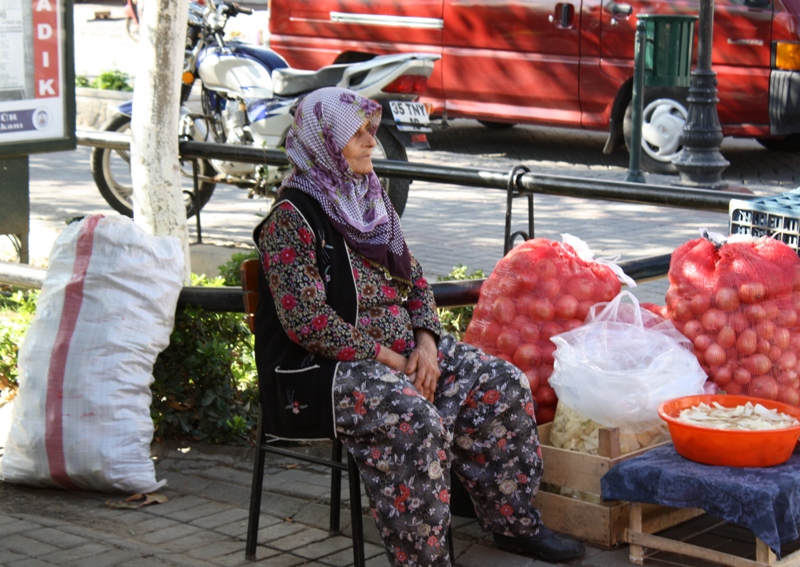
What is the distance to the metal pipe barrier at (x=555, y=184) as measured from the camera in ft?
14.5

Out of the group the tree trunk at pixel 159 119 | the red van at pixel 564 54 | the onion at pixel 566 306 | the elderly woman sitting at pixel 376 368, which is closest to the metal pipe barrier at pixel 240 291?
the onion at pixel 566 306

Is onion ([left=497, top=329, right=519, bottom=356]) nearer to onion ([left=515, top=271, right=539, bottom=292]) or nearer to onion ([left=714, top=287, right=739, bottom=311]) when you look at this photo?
onion ([left=515, top=271, right=539, bottom=292])

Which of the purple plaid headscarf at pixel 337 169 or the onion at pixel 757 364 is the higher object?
the purple plaid headscarf at pixel 337 169

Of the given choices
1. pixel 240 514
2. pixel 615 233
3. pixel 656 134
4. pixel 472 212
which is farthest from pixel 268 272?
pixel 656 134

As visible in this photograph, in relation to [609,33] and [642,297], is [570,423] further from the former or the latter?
[609,33]

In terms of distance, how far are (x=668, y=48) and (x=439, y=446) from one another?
6.88 metres

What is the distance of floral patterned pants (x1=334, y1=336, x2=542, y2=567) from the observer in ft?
10.3

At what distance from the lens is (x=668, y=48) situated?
931 centimetres

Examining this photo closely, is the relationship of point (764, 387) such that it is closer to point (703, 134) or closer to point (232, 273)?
point (232, 273)

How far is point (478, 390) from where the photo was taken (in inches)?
138

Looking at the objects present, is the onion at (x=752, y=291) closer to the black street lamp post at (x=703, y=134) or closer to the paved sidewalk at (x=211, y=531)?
the paved sidewalk at (x=211, y=531)

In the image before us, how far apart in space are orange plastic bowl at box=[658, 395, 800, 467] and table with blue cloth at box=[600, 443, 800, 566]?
2 cm

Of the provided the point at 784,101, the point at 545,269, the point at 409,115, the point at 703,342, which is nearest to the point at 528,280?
the point at 545,269

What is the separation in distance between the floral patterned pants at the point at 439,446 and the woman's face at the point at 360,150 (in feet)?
2.02
